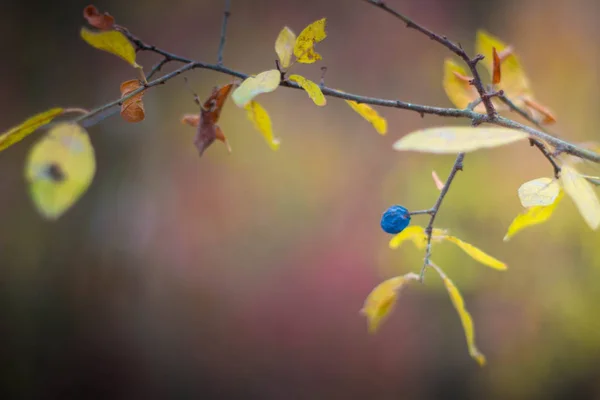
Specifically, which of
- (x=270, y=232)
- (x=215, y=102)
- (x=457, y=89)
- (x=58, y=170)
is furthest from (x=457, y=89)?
(x=270, y=232)

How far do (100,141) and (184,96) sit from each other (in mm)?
266

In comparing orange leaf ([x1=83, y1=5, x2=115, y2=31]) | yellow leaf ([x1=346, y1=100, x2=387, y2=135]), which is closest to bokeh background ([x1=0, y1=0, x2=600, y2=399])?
yellow leaf ([x1=346, y1=100, x2=387, y2=135])

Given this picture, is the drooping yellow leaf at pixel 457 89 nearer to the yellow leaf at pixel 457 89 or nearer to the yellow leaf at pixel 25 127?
the yellow leaf at pixel 457 89

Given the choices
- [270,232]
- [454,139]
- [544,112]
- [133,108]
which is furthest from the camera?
[270,232]

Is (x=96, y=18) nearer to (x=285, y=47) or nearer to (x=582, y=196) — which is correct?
(x=285, y=47)

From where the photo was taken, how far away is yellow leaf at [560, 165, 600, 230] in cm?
22

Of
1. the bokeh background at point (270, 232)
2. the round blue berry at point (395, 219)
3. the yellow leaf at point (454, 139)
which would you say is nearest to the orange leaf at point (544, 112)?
the round blue berry at point (395, 219)

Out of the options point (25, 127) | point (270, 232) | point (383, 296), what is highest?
point (270, 232)

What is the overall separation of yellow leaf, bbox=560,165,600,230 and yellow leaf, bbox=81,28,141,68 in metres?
0.25

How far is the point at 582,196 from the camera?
230mm

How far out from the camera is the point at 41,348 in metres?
1.36

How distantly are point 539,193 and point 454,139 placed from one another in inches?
4.3

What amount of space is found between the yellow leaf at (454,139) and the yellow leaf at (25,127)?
190 mm

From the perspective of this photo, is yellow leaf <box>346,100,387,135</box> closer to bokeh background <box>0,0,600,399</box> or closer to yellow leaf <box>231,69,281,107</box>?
yellow leaf <box>231,69,281,107</box>
